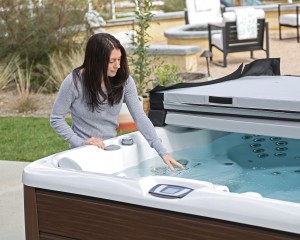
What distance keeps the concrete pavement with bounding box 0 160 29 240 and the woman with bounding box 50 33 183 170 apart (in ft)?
2.52

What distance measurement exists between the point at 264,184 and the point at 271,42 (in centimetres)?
784

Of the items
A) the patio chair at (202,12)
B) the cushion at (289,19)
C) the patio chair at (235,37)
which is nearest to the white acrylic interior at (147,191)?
the patio chair at (235,37)

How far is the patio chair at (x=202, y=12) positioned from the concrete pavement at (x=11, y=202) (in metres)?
6.81

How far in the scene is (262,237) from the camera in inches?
92.5

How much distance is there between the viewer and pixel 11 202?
4410mm

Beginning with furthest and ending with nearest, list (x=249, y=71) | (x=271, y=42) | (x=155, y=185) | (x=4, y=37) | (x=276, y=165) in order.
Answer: (x=271, y=42)
(x=4, y=37)
(x=249, y=71)
(x=276, y=165)
(x=155, y=185)

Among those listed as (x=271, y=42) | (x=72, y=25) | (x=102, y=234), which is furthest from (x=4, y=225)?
(x=271, y=42)

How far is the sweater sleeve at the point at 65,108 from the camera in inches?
130

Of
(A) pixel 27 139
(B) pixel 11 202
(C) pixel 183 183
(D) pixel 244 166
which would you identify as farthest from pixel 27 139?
(C) pixel 183 183

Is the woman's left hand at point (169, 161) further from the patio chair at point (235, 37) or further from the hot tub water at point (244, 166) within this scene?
the patio chair at point (235, 37)

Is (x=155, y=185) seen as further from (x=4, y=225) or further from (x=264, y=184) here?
(x=4, y=225)

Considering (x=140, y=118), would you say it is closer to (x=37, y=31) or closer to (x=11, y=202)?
(x=11, y=202)

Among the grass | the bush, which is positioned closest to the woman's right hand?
the grass

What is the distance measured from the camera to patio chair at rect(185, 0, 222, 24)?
11617 mm
